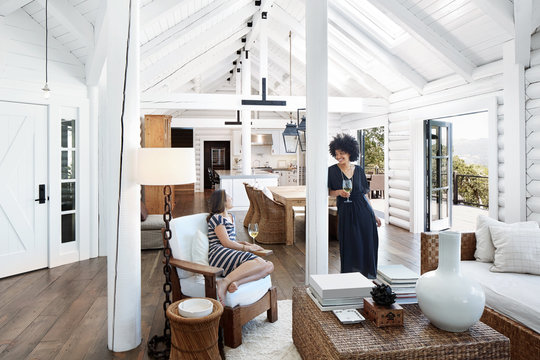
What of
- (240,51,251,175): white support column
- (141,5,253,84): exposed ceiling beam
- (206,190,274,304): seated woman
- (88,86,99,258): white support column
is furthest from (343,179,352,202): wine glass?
(240,51,251,175): white support column

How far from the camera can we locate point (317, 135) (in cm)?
333

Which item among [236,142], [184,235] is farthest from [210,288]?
[236,142]

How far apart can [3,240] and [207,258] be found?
2950mm

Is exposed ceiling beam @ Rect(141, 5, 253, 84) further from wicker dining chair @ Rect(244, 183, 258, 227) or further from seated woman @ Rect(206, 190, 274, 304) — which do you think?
seated woman @ Rect(206, 190, 274, 304)

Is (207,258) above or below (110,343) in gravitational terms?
above

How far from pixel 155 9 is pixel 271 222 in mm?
3446

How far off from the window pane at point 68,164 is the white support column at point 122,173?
2.72 m

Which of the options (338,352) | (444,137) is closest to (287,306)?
(338,352)

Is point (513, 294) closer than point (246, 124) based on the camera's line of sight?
Yes

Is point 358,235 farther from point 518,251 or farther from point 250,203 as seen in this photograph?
point 250,203

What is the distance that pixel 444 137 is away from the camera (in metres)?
6.54

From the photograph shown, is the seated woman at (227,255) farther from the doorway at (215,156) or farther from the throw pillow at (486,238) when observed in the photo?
the doorway at (215,156)

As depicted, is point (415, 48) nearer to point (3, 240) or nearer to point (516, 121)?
point (516, 121)

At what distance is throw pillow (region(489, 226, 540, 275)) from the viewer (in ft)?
→ 8.78
